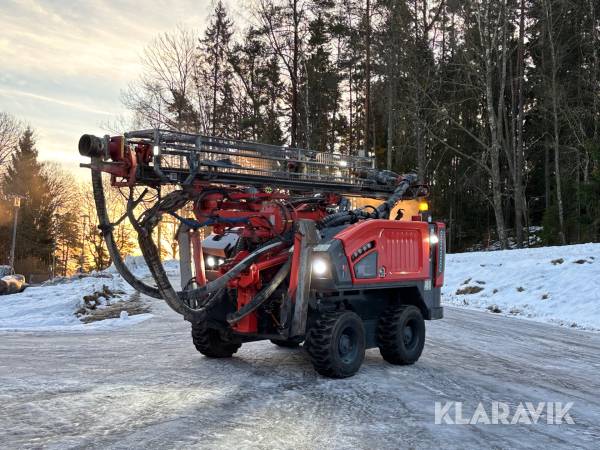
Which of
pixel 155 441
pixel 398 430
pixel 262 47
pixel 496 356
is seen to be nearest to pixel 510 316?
pixel 496 356

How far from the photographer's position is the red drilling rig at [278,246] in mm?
5992

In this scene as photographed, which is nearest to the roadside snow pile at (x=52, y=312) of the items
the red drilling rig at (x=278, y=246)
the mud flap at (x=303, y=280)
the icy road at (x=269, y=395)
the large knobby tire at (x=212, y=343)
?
the icy road at (x=269, y=395)

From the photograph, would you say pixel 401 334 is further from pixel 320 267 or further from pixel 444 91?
pixel 444 91

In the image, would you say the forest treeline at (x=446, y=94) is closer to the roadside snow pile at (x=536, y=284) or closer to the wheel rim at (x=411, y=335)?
the roadside snow pile at (x=536, y=284)

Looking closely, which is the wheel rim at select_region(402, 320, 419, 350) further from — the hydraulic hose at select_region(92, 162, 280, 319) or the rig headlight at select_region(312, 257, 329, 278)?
the hydraulic hose at select_region(92, 162, 280, 319)

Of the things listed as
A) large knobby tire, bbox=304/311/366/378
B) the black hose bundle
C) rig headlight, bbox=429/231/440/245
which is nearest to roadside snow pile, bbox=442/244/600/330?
rig headlight, bbox=429/231/440/245

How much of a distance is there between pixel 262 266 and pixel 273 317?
652 mm

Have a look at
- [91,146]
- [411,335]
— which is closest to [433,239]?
[411,335]

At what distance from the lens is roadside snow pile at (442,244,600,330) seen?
14156 mm

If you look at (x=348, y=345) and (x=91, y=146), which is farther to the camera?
(x=348, y=345)

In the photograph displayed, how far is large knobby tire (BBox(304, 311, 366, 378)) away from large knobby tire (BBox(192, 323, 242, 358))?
5.22 feet

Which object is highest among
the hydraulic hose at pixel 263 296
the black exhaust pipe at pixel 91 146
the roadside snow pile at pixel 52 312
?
the black exhaust pipe at pixel 91 146

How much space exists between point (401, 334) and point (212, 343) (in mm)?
2509

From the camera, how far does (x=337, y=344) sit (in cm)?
660
